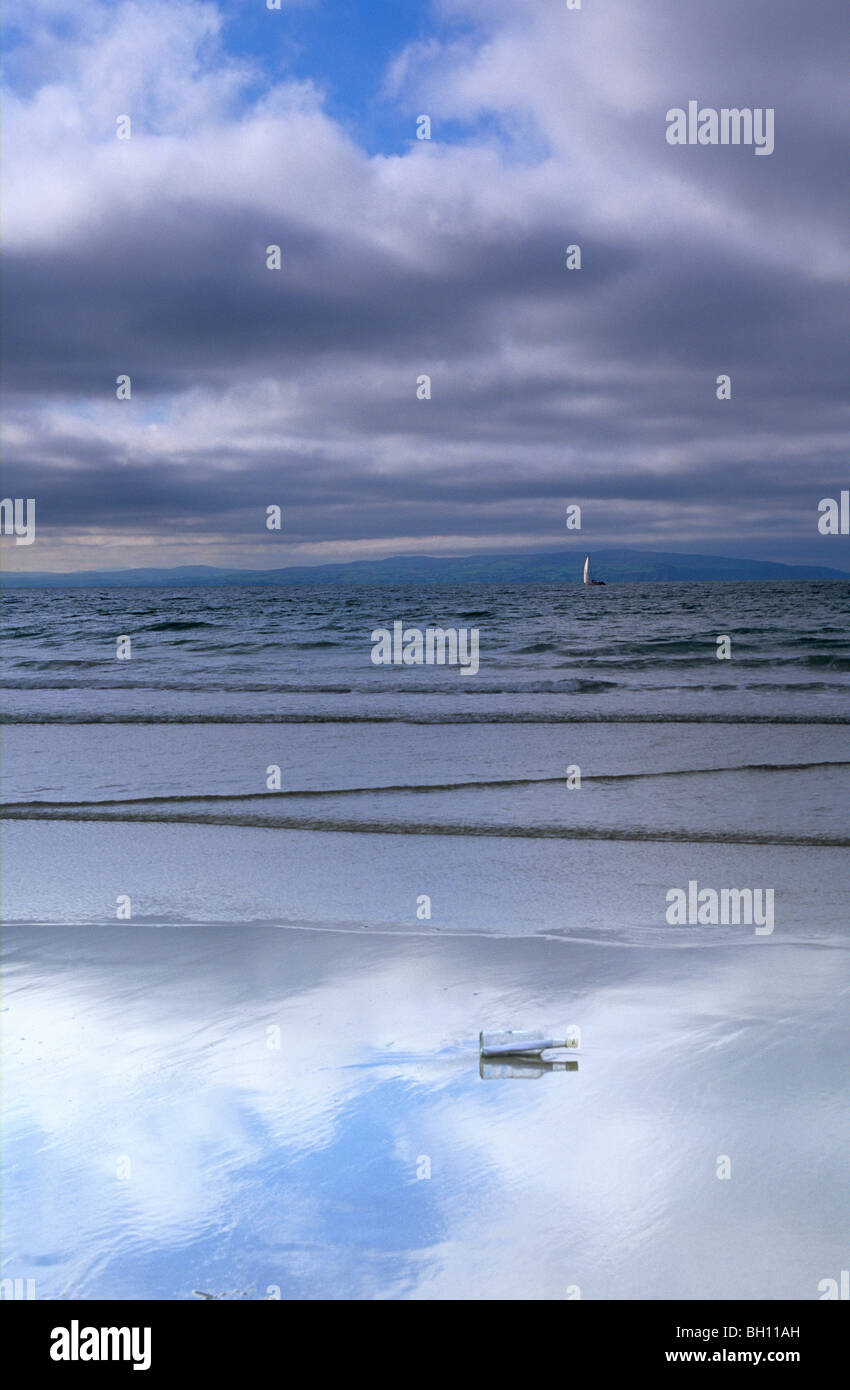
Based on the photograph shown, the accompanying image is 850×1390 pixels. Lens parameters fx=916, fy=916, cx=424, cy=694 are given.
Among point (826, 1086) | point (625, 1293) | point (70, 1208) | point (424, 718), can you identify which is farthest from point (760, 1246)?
point (424, 718)

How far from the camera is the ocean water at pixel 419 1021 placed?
2.32m

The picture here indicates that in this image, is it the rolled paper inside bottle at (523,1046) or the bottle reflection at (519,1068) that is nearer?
the bottle reflection at (519,1068)

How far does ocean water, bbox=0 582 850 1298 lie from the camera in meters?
2.32

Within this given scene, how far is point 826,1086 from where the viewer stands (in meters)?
3.02

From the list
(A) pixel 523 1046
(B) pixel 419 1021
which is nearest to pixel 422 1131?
(A) pixel 523 1046

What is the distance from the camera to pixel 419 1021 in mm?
3680

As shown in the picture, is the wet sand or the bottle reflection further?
the bottle reflection

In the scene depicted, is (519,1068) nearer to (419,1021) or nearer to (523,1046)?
(523,1046)

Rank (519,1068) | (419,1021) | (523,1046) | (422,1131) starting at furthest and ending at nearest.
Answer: (419,1021) < (523,1046) < (519,1068) < (422,1131)

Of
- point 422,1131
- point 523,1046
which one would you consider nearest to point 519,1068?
point 523,1046

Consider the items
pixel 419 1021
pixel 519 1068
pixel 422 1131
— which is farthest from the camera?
pixel 419 1021

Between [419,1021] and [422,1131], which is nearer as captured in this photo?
[422,1131]
